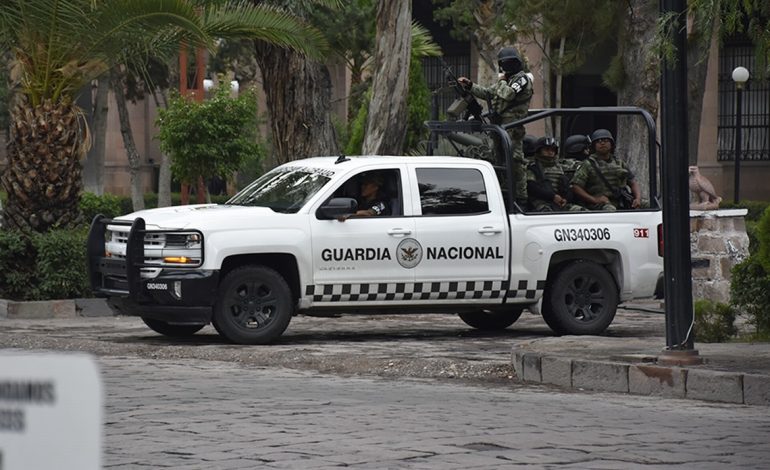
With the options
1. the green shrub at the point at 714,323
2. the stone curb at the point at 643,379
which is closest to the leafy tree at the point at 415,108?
the green shrub at the point at 714,323

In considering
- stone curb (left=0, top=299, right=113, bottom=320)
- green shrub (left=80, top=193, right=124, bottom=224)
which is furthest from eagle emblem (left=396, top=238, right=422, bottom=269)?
green shrub (left=80, top=193, right=124, bottom=224)

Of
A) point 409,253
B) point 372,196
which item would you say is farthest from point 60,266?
point 409,253

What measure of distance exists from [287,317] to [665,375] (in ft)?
13.5

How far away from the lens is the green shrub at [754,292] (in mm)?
11867

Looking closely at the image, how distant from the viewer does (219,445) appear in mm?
6926

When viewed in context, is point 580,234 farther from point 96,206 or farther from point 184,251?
point 96,206

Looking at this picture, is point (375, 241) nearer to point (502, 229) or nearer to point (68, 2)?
point (502, 229)

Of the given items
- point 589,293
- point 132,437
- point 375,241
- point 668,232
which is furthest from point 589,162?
point 132,437

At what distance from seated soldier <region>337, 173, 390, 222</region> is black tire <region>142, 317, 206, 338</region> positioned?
2002 mm

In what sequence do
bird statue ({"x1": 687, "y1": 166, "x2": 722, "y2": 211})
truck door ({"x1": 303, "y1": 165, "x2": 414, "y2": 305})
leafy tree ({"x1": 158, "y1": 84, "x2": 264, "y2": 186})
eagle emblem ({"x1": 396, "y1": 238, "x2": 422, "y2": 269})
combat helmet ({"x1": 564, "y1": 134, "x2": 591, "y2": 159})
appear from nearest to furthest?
truck door ({"x1": 303, "y1": 165, "x2": 414, "y2": 305}) → eagle emblem ({"x1": 396, "y1": 238, "x2": 422, "y2": 269}) → combat helmet ({"x1": 564, "y1": 134, "x2": 591, "y2": 159}) → bird statue ({"x1": 687, "y1": 166, "x2": 722, "y2": 211}) → leafy tree ({"x1": 158, "y1": 84, "x2": 264, "y2": 186})

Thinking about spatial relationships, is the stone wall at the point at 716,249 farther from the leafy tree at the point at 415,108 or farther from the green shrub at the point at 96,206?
the green shrub at the point at 96,206

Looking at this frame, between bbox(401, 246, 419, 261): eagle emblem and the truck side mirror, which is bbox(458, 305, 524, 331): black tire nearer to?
bbox(401, 246, 419, 261): eagle emblem

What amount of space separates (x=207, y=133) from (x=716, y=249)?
14.9 m

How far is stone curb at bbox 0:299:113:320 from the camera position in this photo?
15234mm
